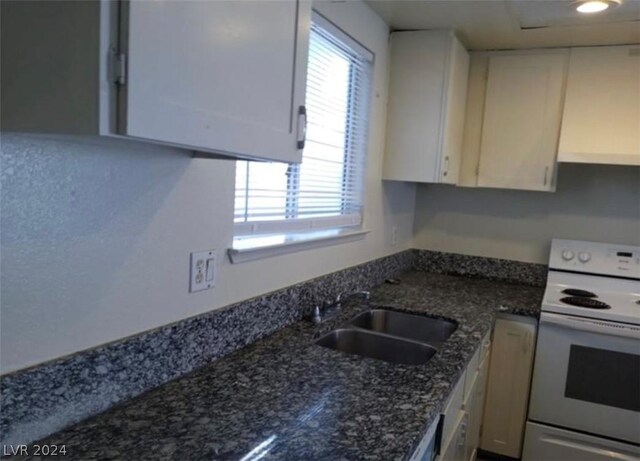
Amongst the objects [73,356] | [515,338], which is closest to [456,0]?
[515,338]

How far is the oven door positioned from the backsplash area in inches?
44.5

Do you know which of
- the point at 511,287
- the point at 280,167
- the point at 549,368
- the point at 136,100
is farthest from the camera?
the point at 511,287

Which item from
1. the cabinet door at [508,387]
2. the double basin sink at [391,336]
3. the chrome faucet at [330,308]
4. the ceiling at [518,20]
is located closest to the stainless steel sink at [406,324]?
the double basin sink at [391,336]

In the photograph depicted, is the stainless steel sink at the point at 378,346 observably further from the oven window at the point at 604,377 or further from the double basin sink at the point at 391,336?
the oven window at the point at 604,377

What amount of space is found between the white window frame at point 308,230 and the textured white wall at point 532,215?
0.99 metres

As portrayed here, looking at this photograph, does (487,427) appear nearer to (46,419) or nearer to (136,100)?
(46,419)

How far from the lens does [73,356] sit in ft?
3.16

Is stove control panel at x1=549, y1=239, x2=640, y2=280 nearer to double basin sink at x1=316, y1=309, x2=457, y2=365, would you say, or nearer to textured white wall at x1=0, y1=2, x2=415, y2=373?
double basin sink at x1=316, y1=309, x2=457, y2=365

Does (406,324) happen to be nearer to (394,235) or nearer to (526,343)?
(526,343)

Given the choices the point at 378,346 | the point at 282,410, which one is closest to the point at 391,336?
the point at 378,346

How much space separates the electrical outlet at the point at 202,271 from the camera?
1289 mm

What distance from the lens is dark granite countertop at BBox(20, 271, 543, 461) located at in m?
0.95

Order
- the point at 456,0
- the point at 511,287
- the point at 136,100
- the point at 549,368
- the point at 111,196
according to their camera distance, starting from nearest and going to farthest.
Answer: the point at 136,100, the point at 111,196, the point at 456,0, the point at 549,368, the point at 511,287

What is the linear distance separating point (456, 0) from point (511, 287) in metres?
1.67
